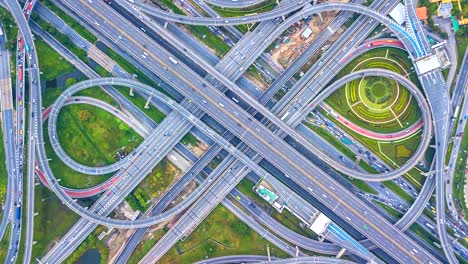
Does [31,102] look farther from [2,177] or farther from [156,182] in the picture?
[156,182]

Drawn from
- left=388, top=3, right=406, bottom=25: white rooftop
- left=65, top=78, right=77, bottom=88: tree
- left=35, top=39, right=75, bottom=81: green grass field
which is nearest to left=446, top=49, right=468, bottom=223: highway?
left=388, top=3, right=406, bottom=25: white rooftop

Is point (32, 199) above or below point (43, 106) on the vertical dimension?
below

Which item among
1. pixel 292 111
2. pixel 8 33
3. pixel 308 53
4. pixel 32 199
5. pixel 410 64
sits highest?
pixel 410 64

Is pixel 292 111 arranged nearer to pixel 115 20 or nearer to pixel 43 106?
pixel 115 20

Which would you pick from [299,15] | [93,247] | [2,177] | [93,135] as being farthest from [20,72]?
[299,15]

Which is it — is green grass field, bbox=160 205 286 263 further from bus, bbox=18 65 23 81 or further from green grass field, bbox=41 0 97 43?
bus, bbox=18 65 23 81

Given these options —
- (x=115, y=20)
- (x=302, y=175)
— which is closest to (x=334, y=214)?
(x=302, y=175)

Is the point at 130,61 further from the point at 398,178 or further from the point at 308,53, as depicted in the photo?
the point at 398,178
